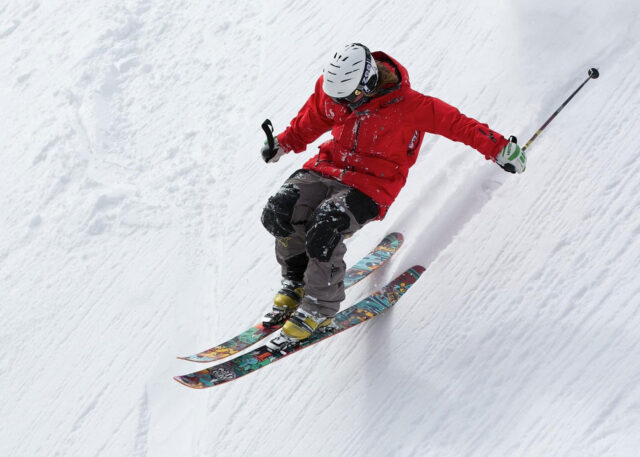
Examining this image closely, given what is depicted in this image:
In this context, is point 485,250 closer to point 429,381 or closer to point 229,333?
point 429,381

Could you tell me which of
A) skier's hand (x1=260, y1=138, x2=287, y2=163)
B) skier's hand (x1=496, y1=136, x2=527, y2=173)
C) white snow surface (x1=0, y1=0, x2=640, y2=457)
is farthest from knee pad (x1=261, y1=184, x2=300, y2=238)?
skier's hand (x1=496, y1=136, x2=527, y2=173)

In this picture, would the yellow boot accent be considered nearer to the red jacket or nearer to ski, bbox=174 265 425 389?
ski, bbox=174 265 425 389

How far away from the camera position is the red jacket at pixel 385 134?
3.94 metres

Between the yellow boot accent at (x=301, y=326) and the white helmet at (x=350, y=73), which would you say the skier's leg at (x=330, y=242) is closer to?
the yellow boot accent at (x=301, y=326)

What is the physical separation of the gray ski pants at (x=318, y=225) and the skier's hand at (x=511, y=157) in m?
0.80

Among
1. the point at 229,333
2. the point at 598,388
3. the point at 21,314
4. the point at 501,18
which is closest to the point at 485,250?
the point at 598,388

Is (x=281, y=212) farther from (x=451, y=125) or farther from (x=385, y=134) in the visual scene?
(x=451, y=125)

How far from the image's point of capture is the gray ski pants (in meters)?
3.90

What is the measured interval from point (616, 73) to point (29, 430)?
17.6 feet

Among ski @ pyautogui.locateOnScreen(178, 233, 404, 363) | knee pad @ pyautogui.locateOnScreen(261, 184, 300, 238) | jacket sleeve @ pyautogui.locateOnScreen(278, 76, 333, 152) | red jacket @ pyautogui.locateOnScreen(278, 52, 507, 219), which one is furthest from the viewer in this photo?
jacket sleeve @ pyautogui.locateOnScreen(278, 76, 333, 152)

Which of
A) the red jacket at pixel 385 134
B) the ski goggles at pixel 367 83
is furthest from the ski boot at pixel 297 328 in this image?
the ski goggles at pixel 367 83

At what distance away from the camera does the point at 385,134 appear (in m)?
4.08

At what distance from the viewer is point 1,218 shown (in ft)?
24.1

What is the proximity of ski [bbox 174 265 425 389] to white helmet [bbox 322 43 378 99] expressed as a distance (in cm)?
134
